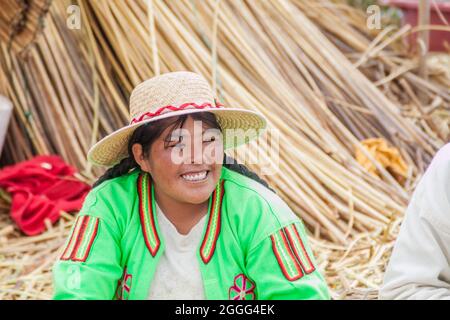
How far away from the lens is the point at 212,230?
1566mm

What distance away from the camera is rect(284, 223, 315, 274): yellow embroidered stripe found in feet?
4.83

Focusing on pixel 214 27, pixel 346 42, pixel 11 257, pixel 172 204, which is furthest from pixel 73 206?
pixel 346 42

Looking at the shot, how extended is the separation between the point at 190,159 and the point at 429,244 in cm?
47

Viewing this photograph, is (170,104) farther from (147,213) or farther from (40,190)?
(40,190)

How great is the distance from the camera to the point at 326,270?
2.20m

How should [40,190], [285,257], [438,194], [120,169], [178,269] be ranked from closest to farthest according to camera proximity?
[438,194]
[285,257]
[178,269]
[120,169]
[40,190]

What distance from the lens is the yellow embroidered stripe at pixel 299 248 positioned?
147cm

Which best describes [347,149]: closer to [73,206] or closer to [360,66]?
[360,66]

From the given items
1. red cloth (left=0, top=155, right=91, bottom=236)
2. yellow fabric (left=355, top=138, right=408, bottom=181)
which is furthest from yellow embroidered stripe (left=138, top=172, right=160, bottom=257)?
yellow fabric (left=355, top=138, right=408, bottom=181)

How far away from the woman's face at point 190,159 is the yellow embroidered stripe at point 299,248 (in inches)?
6.6

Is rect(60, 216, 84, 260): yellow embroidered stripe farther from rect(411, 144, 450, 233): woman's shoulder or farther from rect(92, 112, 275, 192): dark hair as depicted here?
rect(411, 144, 450, 233): woman's shoulder

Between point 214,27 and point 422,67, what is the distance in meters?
1.14

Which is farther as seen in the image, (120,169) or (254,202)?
(120,169)

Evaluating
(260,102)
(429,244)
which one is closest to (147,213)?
(429,244)
